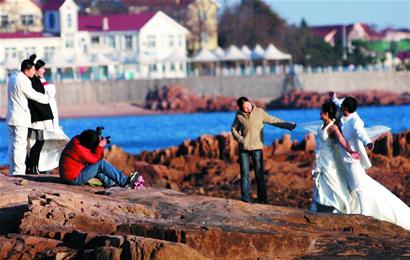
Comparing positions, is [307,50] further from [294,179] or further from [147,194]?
[147,194]

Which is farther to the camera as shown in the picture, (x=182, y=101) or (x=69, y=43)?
(x=69, y=43)

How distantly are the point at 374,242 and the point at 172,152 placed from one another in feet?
53.1

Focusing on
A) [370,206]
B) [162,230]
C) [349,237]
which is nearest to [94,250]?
[162,230]

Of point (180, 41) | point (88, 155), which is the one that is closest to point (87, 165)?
point (88, 155)

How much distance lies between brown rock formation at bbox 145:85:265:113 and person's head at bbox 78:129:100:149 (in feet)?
252

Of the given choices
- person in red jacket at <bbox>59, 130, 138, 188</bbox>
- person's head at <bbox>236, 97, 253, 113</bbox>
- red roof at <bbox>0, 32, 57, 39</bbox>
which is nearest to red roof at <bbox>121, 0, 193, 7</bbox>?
red roof at <bbox>0, 32, 57, 39</bbox>

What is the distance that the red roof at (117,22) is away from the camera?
103 meters

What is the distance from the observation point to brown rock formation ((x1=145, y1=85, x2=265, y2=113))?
9300 cm

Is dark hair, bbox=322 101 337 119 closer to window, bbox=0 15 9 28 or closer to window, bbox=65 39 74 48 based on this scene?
window, bbox=65 39 74 48

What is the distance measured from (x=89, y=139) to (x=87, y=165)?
1.00 ft

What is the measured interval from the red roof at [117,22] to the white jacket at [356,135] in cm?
8651

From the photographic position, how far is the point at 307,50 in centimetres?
11769

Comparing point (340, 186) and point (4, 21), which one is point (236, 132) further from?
point (4, 21)

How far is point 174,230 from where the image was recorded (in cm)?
1255
